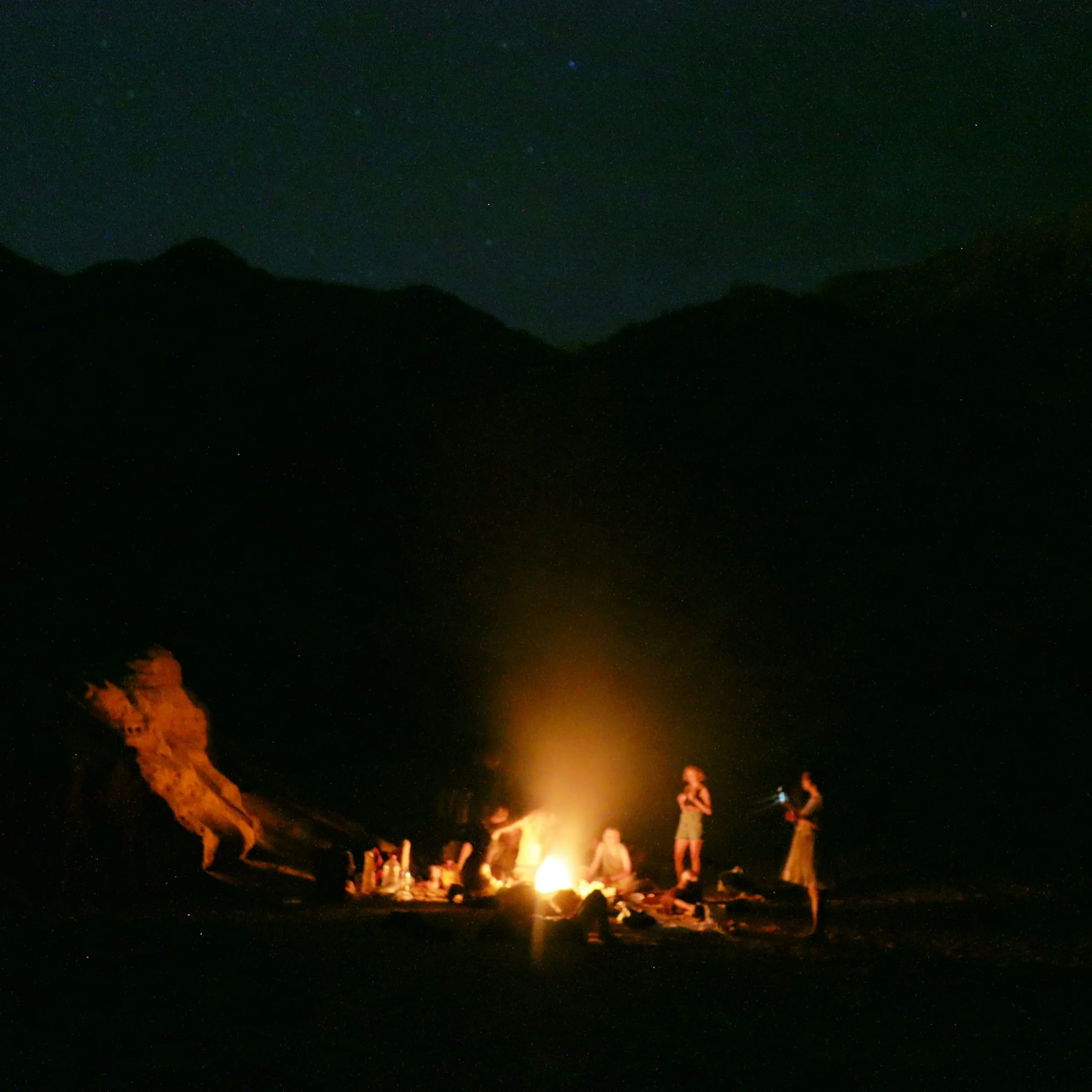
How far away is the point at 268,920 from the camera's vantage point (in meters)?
8.91

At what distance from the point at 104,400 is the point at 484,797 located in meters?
23.1

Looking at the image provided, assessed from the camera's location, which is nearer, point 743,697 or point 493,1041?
point 493,1041

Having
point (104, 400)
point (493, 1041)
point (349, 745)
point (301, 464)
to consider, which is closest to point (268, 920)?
point (493, 1041)

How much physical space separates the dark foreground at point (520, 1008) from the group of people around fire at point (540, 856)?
147 cm

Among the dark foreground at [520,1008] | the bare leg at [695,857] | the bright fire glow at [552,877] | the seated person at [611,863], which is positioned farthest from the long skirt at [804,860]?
the bright fire glow at [552,877]

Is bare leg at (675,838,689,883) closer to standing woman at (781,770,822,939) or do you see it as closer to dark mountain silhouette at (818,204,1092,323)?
standing woman at (781,770,822,939)

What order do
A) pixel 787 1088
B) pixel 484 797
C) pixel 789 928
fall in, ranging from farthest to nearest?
1. pixel 484 797
2. pixel 789 928
3. pixel 787 1088

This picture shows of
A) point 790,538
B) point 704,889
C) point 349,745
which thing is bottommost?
point 704,889

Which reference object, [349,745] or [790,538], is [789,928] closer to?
[349,745]

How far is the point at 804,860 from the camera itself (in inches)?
363

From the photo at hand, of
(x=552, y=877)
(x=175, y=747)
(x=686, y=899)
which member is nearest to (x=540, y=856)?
(x=552, y=877)

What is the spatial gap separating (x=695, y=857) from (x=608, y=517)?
16381 millimetres

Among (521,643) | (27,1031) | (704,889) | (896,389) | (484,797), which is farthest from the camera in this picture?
(896,389)

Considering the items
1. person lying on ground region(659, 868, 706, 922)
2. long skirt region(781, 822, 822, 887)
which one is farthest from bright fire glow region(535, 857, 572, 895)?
long skirt region(781, 822, 822, 887)
